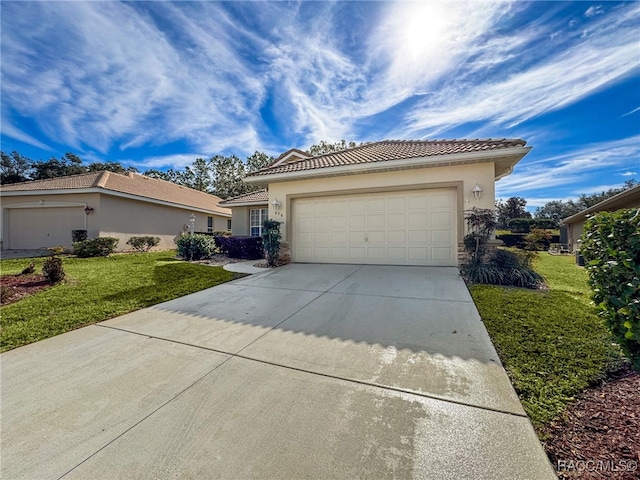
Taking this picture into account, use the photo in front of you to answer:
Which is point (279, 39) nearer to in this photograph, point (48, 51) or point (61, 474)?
point (48, 51)

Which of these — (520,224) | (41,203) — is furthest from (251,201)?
(520,224)

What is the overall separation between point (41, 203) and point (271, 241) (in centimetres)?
1458

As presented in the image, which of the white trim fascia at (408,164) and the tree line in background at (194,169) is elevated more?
the tree line in background at (194,169)

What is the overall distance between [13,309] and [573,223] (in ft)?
96.2

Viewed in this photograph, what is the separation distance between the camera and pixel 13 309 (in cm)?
509

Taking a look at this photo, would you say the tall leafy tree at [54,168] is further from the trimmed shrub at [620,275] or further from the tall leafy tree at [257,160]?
the trimmed shrub at [620,275]

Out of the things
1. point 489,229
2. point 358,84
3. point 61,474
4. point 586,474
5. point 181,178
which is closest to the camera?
point 586,474

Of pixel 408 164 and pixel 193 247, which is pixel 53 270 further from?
pixel 408 164

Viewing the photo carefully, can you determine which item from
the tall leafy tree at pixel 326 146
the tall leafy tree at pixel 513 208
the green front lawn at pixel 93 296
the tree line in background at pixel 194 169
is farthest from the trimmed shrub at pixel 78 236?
the tall leafy tree at pixel 513 208

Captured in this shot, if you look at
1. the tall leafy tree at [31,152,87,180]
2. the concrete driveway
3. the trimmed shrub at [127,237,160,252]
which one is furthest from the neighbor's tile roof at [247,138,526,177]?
the tall leafy tree at [31,152,87,180]

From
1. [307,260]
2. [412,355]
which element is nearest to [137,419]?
[412,355]

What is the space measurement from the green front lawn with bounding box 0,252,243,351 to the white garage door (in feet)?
10.5

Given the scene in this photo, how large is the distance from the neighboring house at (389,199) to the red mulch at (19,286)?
668cm

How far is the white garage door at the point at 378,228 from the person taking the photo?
27.3 ft
